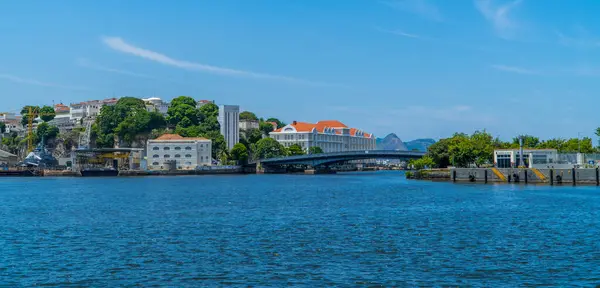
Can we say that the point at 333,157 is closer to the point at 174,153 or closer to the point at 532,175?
the point at 174,153

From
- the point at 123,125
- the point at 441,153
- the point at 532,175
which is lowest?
the point at 532,175

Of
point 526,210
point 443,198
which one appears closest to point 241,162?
point 443,198

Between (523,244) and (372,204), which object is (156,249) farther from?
(372,204)

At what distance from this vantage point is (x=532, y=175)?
3652 inches

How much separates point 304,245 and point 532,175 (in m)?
67.9

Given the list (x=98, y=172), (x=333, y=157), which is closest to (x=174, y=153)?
(x=98, y=172)

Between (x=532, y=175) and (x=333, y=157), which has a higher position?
(x=333, y=157)

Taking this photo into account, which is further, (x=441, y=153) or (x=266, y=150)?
(x=266, y=150)

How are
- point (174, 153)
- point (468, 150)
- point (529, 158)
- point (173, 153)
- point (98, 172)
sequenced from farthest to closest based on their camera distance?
1. point (174, 153)
2. point (173, 153)
3. point (98, 172)
4. point (468, 150)
5. point (529, 158)

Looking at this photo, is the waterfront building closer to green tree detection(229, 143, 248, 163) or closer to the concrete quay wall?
the concrete quay wall

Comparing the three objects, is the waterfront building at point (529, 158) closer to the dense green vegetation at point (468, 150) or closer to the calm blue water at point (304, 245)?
the dense green vegetation at point (468, 150)

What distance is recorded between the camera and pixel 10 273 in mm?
26438

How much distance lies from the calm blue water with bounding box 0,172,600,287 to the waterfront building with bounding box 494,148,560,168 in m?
48.5

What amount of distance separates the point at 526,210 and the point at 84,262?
3372 cm
